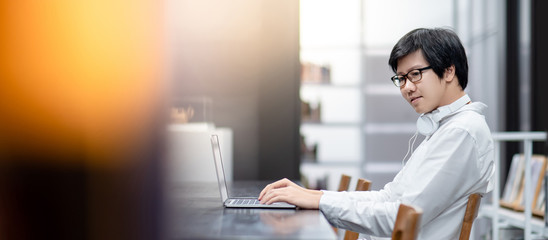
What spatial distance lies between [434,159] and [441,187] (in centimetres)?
8

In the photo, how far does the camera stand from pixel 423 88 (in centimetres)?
166

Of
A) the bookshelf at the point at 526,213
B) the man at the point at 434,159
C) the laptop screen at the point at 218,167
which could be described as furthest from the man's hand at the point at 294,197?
the bookshelf at the point at 526,213

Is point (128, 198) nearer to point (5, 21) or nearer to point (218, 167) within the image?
point (5, 21)

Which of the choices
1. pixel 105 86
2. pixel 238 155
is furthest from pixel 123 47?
pixel 238 155

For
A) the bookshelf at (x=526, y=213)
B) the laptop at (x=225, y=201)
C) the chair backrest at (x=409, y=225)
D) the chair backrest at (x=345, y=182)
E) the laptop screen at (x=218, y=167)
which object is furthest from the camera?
the bookshelf at (x=526, y=213)

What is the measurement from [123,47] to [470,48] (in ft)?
18.3

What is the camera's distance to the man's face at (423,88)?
1653mm

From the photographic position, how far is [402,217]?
989 mm

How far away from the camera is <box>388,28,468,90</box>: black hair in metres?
1.64

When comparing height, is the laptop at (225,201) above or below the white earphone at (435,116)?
below

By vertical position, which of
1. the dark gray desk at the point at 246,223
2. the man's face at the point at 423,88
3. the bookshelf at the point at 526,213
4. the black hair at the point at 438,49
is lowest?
the bookshelf at the point at 526,213

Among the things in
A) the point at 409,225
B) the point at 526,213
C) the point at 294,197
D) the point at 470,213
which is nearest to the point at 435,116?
the point at 470,213

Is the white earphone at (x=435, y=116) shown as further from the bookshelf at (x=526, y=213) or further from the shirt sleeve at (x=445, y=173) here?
the bookshelf at (x=526, y=213)

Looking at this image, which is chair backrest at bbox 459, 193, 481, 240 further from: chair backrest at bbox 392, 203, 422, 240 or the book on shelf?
the book on shelf
